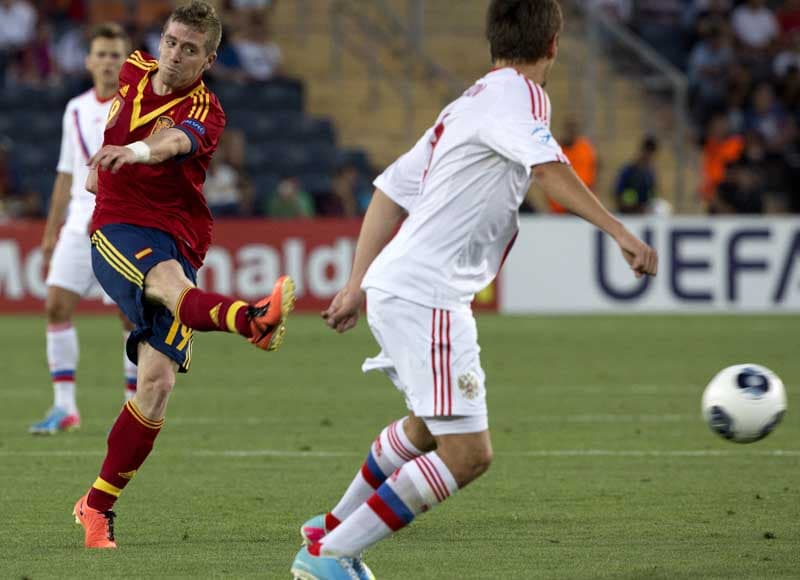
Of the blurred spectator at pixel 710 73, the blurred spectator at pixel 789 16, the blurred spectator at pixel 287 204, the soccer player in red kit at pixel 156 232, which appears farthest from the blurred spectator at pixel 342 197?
the soccer player in red kit at pixel 156 232

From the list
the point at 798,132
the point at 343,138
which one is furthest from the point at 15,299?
the point at 798,132

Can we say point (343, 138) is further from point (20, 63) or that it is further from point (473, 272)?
point (473, 272)

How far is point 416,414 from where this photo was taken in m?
5.34

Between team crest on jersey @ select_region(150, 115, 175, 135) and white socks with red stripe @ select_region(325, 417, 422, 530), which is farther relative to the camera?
team crest on jersey @ select_region(150, 115, 175, 135)

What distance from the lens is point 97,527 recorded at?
6.47 metres

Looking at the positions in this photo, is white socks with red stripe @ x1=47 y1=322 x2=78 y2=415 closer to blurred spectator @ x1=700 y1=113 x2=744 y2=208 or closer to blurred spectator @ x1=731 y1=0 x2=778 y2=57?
A: blurred spectator @ x1=700 y1=113 x2=744 y2=208

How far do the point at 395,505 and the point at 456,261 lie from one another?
0.81 meters

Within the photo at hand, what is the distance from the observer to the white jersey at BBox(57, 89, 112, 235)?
32.9 feet

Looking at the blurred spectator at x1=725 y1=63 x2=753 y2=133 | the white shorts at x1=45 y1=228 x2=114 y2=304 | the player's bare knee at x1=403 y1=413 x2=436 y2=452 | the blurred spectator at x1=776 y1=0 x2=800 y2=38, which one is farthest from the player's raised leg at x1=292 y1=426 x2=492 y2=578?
the blurred spectator at x1=776 y1=0 x2=800 y2=38

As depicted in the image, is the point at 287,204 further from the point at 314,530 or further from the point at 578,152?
the point at 314,530

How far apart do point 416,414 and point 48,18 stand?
18.3m

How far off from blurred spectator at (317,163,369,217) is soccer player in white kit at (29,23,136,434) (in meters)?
10.5

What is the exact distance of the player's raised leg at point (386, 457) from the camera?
5.79 m

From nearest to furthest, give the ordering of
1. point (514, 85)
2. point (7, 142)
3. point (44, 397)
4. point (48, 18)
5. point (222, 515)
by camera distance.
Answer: point (514, 85)
point (222, 515)
point (44, 397)
point (7, 142)
point (48, 18)
